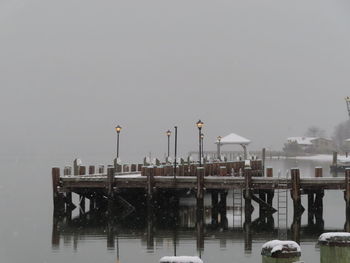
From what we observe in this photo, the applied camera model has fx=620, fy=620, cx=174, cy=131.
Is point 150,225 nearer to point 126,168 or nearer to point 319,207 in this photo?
point 319,207

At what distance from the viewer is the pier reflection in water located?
3122 centimetres

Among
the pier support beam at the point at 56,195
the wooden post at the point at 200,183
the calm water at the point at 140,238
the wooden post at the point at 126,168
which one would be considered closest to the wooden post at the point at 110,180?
the calm water at the point at 140,238

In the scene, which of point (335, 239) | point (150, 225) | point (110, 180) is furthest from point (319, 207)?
point (335, 239)

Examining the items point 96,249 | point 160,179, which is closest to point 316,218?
point 160,179

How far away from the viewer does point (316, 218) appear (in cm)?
3816

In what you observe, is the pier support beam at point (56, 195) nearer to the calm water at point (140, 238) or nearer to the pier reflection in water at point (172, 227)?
the pier reflection in water at point (172, 227)

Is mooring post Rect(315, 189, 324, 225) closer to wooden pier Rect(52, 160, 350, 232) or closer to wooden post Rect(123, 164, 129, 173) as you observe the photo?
wooden pier Rect(52, 160, 350, 232)

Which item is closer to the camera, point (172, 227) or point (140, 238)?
point (140, 238)

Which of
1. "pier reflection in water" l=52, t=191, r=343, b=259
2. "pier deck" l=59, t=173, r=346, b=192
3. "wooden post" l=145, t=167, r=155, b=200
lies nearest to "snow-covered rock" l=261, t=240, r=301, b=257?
"pier reflection in water" l=52, t=191, r=343, b=259

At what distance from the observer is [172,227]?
3475 centimetres

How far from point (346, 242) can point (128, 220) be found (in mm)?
30722

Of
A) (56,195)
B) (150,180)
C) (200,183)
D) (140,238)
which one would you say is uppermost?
(150,180)

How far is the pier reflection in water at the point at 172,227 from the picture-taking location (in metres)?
31.2

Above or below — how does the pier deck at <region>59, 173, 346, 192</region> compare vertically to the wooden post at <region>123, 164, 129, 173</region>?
below
